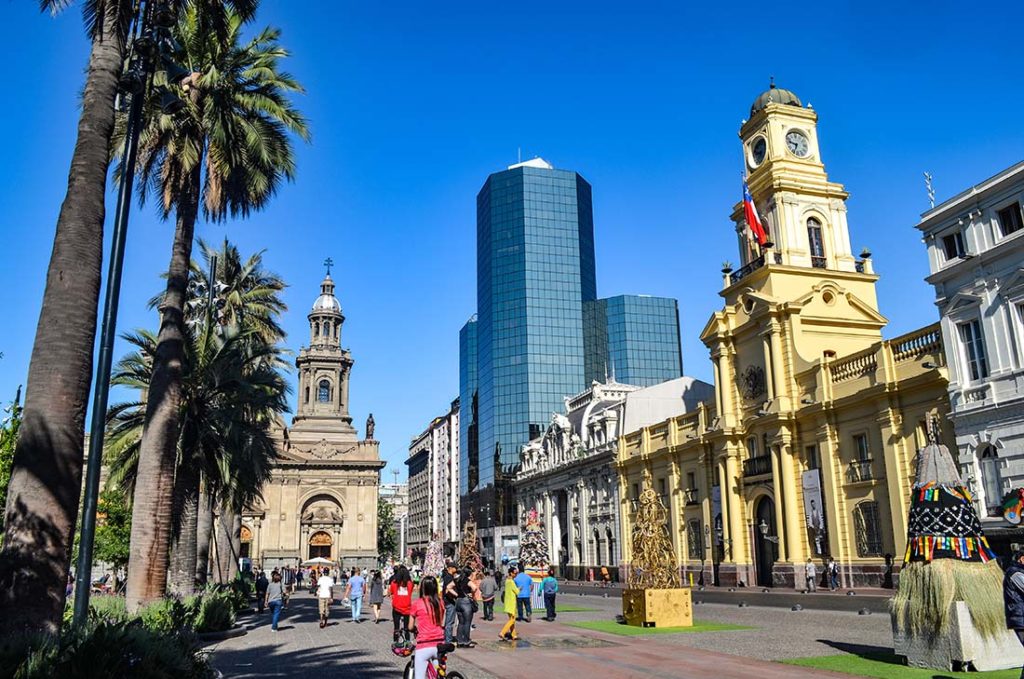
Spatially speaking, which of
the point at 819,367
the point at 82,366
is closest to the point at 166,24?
the point at 82,366

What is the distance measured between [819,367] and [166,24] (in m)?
30.5

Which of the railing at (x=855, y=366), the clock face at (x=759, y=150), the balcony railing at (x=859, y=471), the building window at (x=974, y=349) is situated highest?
the clock face at (x=759, y=150)

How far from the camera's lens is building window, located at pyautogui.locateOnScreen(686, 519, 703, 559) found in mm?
46094

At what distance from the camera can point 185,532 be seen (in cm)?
2505

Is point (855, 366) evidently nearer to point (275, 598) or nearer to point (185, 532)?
point (275, 598)

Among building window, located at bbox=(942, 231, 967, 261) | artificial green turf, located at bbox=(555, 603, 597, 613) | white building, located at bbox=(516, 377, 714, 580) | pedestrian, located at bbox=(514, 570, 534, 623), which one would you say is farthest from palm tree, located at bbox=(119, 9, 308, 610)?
white building, located at bbox=(516, 377, 714, 580)

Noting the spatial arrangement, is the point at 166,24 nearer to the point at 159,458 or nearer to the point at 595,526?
the point at 159,458

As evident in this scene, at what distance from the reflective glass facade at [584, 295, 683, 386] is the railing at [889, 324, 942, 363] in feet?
291

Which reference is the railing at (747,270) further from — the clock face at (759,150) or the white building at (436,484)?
the white building at (436,484)

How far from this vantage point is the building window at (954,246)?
89.3ft

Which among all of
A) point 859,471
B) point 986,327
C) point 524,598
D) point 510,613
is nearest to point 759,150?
point 859,471

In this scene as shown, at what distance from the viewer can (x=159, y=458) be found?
1842 centimetres

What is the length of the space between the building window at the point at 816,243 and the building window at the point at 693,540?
16.3m

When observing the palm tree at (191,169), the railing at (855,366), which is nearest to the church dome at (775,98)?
the railing at (855,366)
